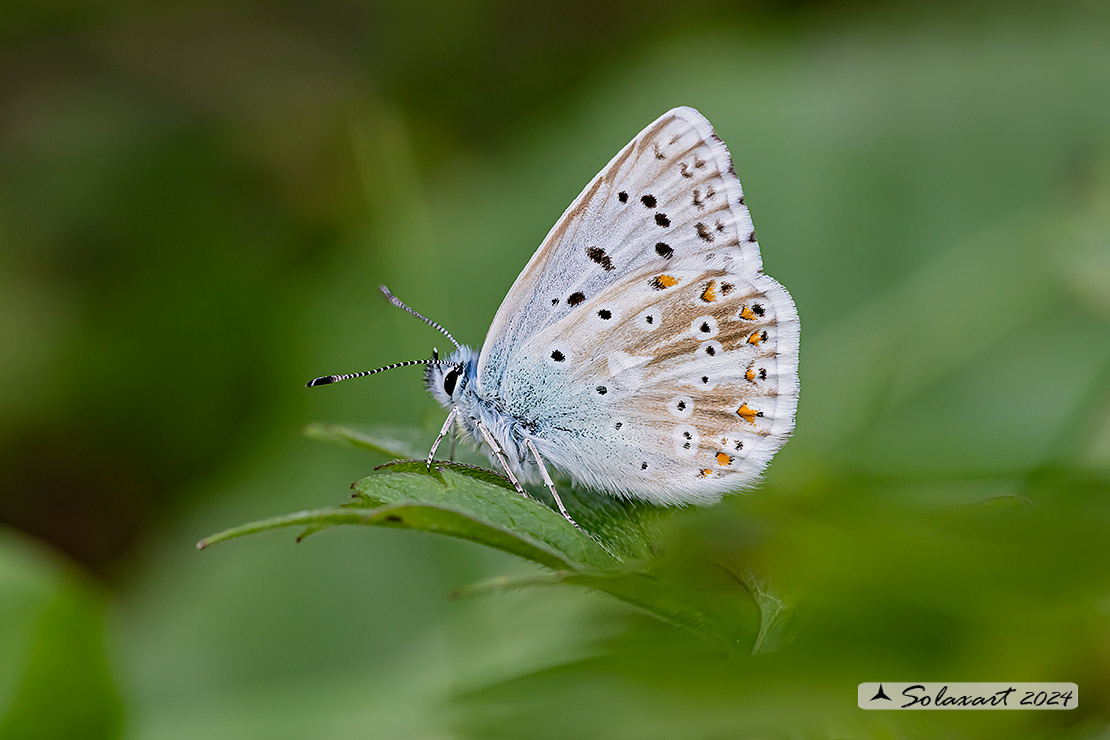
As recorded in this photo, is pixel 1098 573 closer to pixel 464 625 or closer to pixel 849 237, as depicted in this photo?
pixel 464 625

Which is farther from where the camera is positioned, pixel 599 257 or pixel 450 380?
pixel 450 380

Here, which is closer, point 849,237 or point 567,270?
point 567,270

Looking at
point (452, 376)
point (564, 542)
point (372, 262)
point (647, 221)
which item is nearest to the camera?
point (564, 542)

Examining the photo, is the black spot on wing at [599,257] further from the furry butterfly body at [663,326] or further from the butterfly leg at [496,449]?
the butterfly leg at [496,449]

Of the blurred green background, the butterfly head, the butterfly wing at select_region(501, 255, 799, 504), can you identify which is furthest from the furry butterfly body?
the blurred green background

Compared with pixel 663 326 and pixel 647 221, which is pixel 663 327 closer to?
pixel 663 326

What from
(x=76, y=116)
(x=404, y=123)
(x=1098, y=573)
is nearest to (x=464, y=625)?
(x=1098, y=573)

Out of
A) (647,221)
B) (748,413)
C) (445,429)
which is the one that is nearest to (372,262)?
(445,429)
